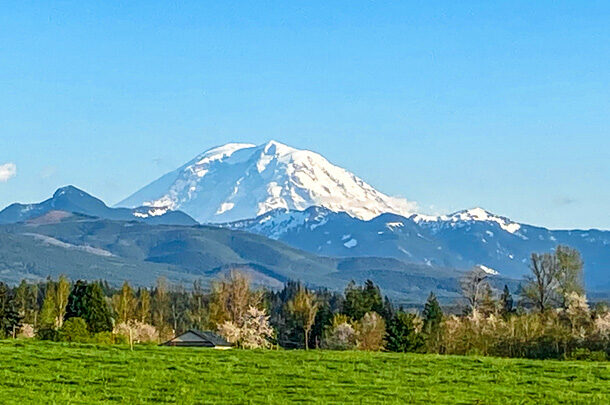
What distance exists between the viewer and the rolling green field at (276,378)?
32438 mm

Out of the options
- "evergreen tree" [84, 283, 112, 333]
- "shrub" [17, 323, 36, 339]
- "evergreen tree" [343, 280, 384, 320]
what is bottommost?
"shrub" [17, 323, 36, 339]

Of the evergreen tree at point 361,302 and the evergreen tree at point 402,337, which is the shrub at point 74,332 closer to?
the evergreen tree at point 402,337

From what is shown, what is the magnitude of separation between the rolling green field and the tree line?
66.9ft

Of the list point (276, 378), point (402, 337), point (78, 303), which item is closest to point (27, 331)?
point (78, 303)

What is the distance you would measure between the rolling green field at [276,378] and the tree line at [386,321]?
66.9ft

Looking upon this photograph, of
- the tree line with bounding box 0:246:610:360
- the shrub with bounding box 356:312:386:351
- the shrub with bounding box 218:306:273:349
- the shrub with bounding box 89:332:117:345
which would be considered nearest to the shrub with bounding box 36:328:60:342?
the tree line with bounding box 0:246:610:360

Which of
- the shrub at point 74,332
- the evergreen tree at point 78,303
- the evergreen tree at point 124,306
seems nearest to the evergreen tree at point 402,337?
the shrub at point 74,332

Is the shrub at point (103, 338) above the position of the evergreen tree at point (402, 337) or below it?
below

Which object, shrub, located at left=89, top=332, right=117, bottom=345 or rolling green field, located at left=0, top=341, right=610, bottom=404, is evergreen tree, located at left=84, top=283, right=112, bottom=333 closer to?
shrub, located at left=89, top=332, right=117, bottom=345

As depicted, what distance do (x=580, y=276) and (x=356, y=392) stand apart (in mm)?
72868

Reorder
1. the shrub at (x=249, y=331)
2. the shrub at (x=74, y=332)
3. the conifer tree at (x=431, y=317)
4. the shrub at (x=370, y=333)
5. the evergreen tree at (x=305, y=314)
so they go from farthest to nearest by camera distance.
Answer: the evergreen tree at (x=305, y=314)
the conifer tree at (x=431, y=317)
the shrub at (x=249, y=331)
the shrub at (x=370, y=333)
the shrub at (x=74, y=332)

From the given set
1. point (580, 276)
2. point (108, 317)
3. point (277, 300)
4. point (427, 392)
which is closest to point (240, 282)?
point (108, 317)

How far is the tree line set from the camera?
81.9 m

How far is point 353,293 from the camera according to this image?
4766 inches
